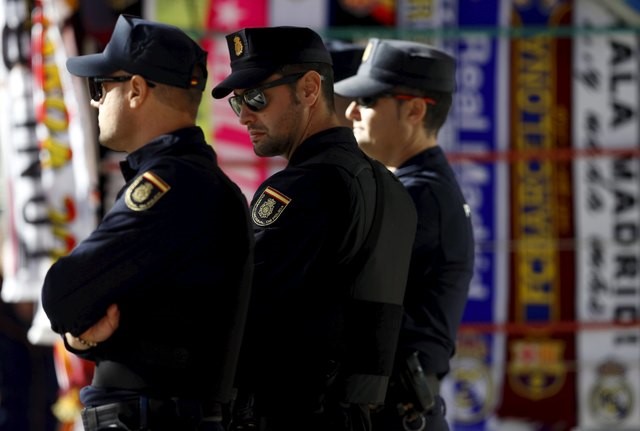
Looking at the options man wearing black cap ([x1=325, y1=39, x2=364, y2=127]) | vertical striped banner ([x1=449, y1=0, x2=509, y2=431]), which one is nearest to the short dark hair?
man wearing black cap ([x1=325, y1=39, x2=364, y2=127])

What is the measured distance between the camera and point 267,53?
3.64 metres

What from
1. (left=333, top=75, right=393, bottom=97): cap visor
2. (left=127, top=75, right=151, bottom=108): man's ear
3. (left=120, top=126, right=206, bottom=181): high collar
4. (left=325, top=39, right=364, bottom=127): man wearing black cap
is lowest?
(left=325, top=39, right=364, bottom=127): man wearing black cap

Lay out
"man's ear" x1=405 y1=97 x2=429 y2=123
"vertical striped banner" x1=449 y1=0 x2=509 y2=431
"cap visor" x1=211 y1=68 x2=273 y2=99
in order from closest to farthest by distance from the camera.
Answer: "cap visor" x1=211 y1=68 x2=273 y2=99 < "man's ear" x1=405 y1=97 x2=429 y2=123 < "vertical striped banner" x1=449 y1=0 x2=509 y2=431

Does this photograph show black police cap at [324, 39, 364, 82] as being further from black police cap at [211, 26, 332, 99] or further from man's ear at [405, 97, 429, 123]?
black police cap at [211, 26, 332, 99]

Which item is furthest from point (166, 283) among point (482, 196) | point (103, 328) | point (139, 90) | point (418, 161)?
point (482, 196)

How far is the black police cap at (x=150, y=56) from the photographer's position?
352cm

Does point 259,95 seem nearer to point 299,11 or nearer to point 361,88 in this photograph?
point 361,88

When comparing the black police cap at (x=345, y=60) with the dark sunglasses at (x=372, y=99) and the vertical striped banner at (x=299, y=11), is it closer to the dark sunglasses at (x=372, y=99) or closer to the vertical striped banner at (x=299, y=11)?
the dark sunglasses at (x=372, y=99)

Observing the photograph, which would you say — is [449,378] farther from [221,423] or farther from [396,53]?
[221,423]

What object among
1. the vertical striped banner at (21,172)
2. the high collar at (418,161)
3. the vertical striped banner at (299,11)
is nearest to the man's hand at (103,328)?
the high collar at (418,161)

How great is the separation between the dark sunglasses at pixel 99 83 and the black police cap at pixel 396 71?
100 centimetres

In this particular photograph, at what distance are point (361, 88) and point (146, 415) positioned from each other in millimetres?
1424

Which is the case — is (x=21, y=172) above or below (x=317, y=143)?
below

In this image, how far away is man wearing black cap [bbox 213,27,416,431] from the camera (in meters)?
3.46
